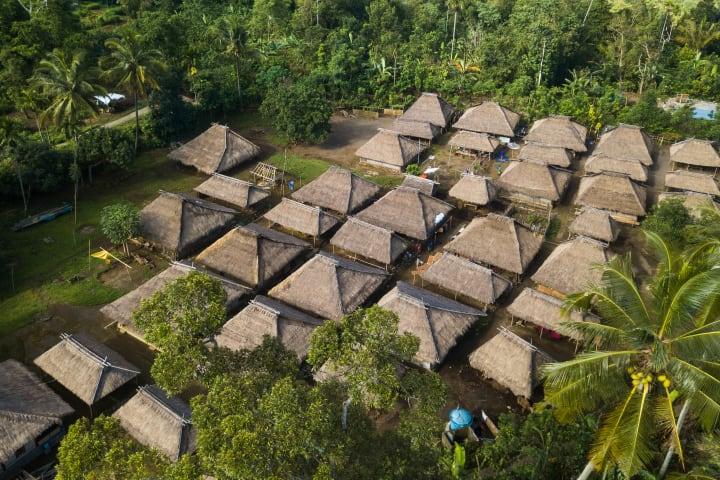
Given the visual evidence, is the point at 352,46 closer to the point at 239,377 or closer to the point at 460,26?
the point at 460,26

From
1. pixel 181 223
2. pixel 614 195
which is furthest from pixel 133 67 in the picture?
pixel 614 195

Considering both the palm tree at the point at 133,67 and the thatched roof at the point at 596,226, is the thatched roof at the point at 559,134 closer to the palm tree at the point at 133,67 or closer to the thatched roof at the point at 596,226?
the thatched roof at the point at 596,226

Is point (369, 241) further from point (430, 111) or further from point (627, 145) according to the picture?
point (627, 145)

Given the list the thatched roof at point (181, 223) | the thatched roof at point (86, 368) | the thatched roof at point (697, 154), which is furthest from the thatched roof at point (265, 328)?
the thatched roof at point (697, 154)

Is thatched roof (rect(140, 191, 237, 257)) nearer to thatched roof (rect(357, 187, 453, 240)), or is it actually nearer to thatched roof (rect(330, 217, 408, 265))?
thatched roof (rect(330, 217, 408, 265))

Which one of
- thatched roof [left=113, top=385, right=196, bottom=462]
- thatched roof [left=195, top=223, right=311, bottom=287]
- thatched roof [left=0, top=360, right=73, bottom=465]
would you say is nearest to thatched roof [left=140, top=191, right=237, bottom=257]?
thatched roof [left=195, top=223, right=311, bottom=287]
